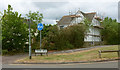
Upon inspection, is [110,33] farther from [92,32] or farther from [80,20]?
[80,20]

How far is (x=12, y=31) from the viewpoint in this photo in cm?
2072

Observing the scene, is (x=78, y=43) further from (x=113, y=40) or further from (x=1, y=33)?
(x=113, y=40)

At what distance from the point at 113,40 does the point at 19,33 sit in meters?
38.6

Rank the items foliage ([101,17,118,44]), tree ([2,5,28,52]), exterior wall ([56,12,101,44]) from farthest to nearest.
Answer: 1. foliage ([101,17,118,44])
2. exterior wall ([56,12,101,44])
3. tree ([2,5,28,52])

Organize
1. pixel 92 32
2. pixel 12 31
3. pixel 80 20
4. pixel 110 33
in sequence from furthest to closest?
pixel 110 33 → pixel 92 32 → pixel 80 20 → pixel 12 31

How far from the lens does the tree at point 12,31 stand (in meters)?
20.6

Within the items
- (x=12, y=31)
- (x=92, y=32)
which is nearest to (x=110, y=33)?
(x=92, y=32)

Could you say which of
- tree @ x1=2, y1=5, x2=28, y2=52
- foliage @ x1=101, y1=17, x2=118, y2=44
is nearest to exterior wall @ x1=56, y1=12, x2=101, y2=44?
foliage @ x1=101, y1=17, x2=118, y2=44

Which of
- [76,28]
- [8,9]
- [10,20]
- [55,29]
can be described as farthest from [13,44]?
[76,28]

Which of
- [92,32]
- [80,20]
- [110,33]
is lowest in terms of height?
[110,33]

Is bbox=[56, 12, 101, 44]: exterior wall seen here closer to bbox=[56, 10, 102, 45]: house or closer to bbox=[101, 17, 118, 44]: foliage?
bbox=[56, 10, 102, 45]: house

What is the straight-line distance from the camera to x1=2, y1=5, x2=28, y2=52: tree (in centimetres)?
2062

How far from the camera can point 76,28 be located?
102 feet

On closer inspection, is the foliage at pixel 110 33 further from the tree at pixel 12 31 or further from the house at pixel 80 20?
the tree at pixel 12 31
